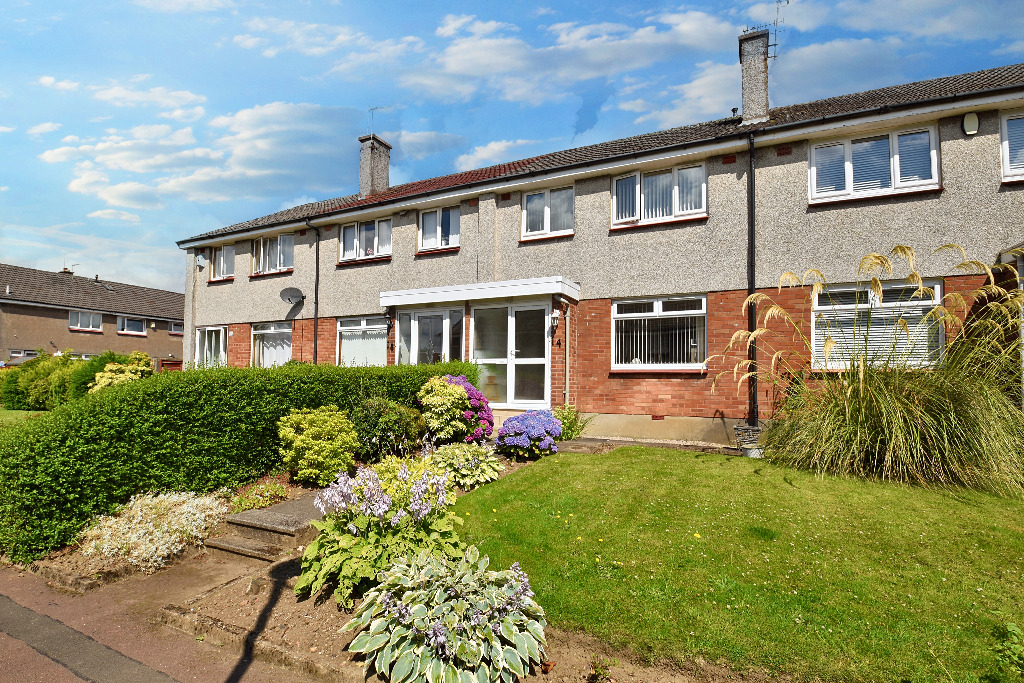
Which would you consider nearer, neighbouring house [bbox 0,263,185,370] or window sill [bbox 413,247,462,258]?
window sill [bbox 413,247,462,258]

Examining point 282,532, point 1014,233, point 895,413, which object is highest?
point 1014,233

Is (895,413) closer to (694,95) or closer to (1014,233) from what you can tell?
(1014,233)

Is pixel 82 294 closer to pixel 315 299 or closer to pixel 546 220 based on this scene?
pixel 315 299

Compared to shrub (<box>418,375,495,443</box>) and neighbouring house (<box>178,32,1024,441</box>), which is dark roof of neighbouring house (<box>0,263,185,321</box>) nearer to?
neighbouring house (<box>178,32,1024,441</box>)

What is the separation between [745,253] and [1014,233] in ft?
12.3

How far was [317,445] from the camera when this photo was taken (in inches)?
274

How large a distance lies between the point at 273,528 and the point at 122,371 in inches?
430

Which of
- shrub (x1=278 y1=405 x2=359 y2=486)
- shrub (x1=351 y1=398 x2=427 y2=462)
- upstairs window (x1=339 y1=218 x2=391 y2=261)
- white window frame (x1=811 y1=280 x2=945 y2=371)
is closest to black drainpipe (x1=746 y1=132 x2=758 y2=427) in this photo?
white window frame (x1=811 y1=280 x2=945 y2=371)

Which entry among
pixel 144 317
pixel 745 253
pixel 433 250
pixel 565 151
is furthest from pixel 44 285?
pixel 745 253

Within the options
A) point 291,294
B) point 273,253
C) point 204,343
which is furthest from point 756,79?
point 204,343

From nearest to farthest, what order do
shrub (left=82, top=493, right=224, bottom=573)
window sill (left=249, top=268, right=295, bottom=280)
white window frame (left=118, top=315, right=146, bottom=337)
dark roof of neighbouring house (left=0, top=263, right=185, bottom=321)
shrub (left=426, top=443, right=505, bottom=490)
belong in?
shrub (left=82, top=493, right=224, bottom=573), shrub (left=426, top=443, right=505, bottom=490), window sill (left=249, top=268, right=295, bottom=280), dark roof of neighbouring house (left=0, top=263, right=185, bottom=321), white window frame (left=118, top=315, right=146, bottom=337)

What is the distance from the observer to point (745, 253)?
33.1 feet

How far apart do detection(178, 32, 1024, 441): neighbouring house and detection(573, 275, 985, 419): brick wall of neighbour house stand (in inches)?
1.5

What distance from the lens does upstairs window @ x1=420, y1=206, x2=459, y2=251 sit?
44.0 feet
